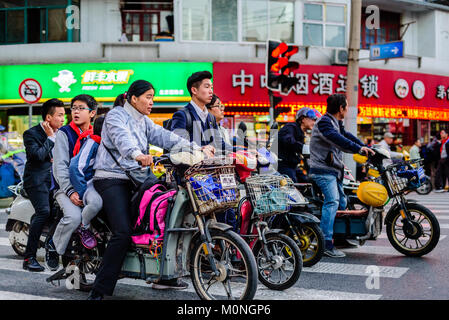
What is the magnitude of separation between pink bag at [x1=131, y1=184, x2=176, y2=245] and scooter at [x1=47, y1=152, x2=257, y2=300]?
2.2 inches

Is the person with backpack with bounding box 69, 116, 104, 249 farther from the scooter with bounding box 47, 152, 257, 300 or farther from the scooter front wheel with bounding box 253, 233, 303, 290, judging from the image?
the scooter front wheel with bounding box 253, 233, 303, 290

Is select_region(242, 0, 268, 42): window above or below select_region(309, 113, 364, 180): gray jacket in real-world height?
above

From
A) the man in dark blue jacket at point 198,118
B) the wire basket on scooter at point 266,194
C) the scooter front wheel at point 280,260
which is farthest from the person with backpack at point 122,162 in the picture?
the scooter front wheel at point 280,260

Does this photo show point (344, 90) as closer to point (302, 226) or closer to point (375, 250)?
point (375, 250)

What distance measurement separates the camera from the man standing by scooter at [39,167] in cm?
573

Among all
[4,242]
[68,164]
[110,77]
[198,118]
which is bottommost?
[4,242]

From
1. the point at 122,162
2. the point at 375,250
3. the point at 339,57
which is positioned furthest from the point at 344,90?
the point at 122,162

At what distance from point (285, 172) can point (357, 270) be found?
201 cm

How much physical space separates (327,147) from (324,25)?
15303 millimetres

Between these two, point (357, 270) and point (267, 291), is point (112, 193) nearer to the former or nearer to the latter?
point (267, 291)

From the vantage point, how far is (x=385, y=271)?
5.49m

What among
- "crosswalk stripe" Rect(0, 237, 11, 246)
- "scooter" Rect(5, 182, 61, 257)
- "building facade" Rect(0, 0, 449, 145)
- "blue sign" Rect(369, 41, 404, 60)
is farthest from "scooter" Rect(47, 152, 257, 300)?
"building facade" Rect(0, 0, 449, 145)

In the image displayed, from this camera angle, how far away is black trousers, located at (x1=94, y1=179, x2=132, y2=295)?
403 centimetres

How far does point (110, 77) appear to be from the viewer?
732 inches
